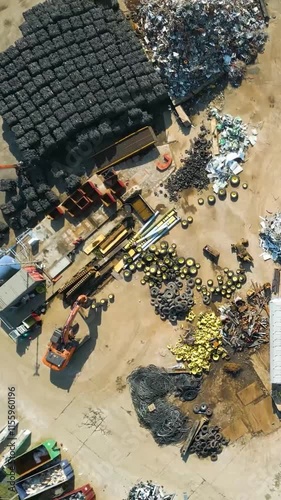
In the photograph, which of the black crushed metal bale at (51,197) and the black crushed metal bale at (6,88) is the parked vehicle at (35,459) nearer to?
the black crushed metal bale at (51,197)

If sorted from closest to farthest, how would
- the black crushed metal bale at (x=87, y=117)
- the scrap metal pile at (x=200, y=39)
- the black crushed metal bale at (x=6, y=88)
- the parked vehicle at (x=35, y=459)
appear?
the scrap metal pile at (x=200, y=39) → the black crushed metal bale at (x=87, y=117) → the black crushed metal bale at (x=6, y=88) → the parked vehicle at (x=35, y=459)

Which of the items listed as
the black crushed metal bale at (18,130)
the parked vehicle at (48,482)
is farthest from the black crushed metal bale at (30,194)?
the parked vehicle at (48,482)

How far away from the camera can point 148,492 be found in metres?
26.5

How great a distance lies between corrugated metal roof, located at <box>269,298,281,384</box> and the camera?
997 inches

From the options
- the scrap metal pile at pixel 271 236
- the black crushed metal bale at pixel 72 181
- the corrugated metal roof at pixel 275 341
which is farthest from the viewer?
the black crushed metal bale at pixel 72 181

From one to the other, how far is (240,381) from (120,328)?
714cm

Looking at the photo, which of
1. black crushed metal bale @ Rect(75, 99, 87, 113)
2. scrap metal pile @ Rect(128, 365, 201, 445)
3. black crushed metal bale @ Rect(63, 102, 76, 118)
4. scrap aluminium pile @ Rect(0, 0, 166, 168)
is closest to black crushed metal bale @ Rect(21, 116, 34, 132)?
scrap aluminium pile @ Rect(0, 0, 166, 168)

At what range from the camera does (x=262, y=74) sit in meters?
26.6

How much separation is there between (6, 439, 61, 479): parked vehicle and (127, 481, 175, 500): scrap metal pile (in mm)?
4629

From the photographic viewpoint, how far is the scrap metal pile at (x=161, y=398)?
1044 inches

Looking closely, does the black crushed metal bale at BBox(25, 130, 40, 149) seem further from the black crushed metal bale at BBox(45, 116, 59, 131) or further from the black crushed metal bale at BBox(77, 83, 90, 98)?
the black crushed metal bale at BBox(77, 83, 90, 98)

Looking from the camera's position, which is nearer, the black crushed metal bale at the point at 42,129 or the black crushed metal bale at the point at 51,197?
the black crushed metal bale at the point at 42,129

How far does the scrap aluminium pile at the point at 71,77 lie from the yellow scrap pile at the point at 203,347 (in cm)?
1141

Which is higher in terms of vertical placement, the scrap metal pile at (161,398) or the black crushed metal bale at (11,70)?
the black crushed metal bale at (11,70)
